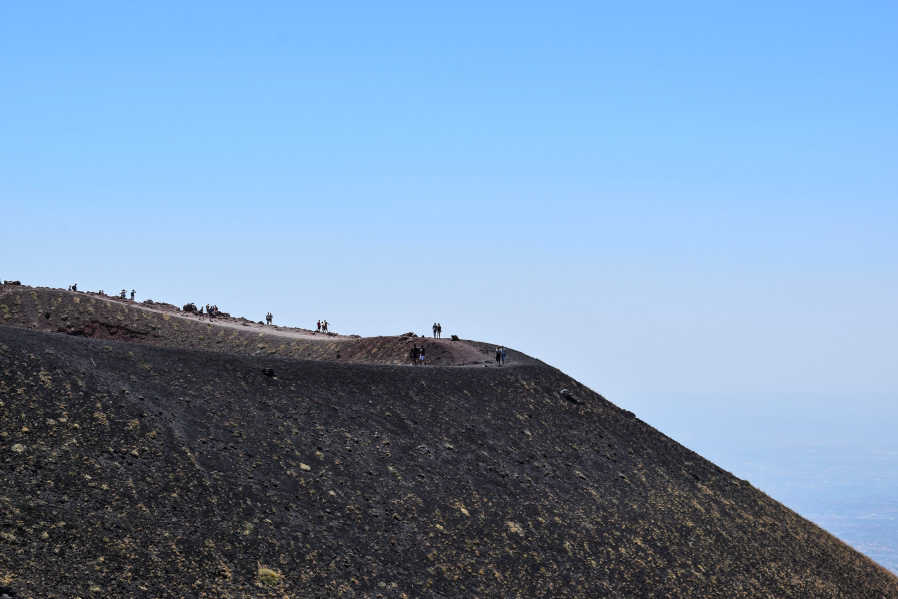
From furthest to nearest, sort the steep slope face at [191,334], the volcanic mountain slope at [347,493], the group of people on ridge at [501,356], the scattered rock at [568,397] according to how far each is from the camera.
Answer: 1. the steep slope face at [191,334]
2. the group of people on ridge at [501,356]
3. the scattered rock at [568,397]
4. the volcanic mountain slope at [347,493]

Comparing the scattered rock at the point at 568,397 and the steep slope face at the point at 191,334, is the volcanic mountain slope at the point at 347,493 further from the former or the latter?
the steep slope face at the point at 191,334

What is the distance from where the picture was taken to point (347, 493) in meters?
37.4

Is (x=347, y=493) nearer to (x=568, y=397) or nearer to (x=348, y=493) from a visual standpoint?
(x=348, y=493)

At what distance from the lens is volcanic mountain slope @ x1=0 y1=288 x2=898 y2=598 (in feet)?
93.6

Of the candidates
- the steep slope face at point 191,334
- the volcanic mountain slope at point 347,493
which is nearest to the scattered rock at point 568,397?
the volcanic mountain slope at point 347,493

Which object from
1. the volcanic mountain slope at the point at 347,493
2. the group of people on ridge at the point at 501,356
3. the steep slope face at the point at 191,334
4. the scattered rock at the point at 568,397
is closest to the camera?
the volcanic mountain slope at the point at 347,493

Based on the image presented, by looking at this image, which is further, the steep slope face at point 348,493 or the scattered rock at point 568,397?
the scattered rock at point 568,397

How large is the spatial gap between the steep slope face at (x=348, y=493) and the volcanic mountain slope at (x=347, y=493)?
112 millimetres

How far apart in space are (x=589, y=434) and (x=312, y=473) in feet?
80.4

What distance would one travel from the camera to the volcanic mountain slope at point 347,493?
28.5 meters

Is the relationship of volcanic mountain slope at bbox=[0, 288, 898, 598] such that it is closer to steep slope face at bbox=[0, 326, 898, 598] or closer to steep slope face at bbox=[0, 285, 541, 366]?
steep slope face at bbox=[0, 326, 898, 598]

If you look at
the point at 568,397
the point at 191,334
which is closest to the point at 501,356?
the point at 568,397

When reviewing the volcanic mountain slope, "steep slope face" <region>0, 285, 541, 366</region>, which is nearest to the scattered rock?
the volcanic mountain slope

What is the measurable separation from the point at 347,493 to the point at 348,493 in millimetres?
52
